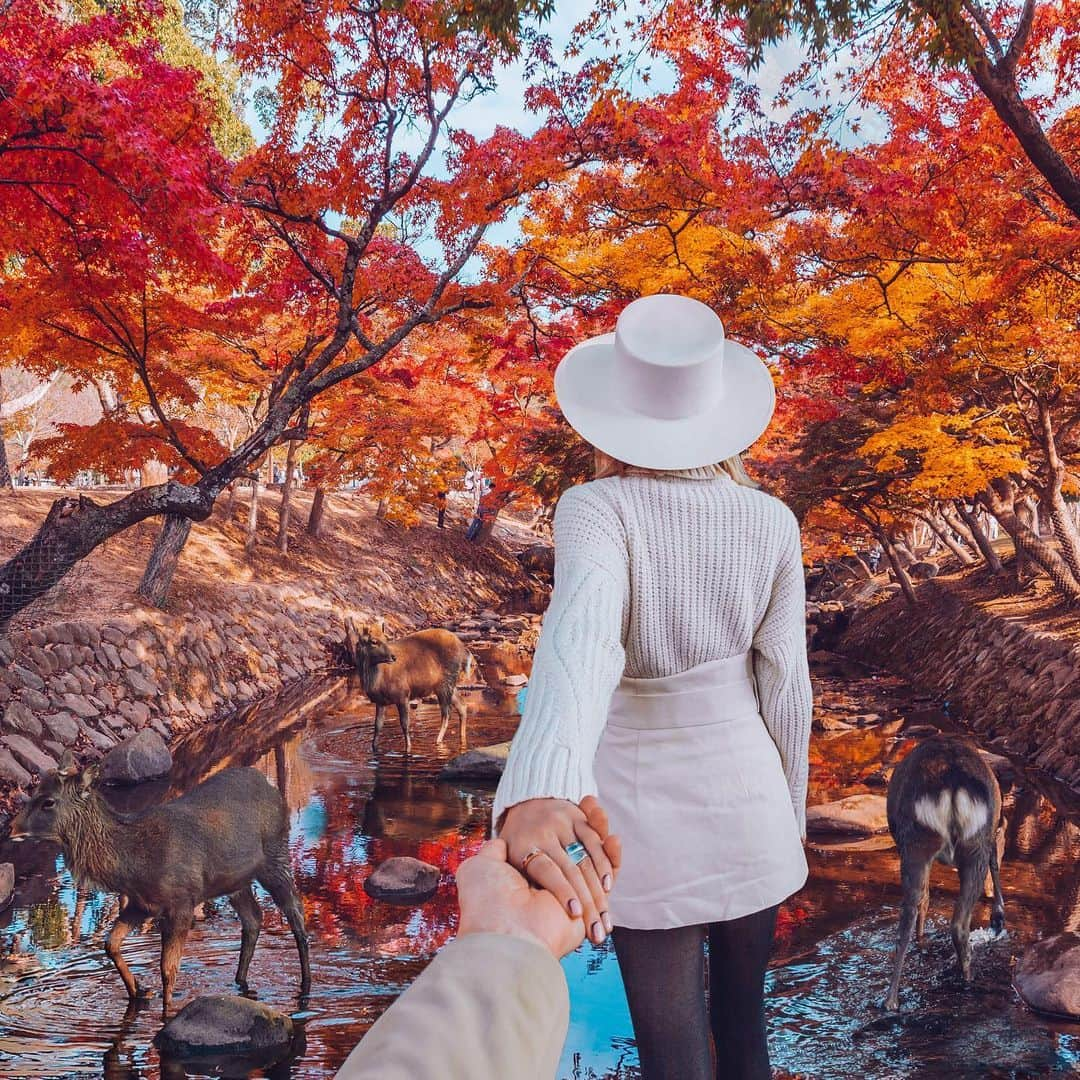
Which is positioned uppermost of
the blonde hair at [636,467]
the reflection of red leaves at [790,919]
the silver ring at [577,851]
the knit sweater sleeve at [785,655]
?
the blonde hair at [636,467]

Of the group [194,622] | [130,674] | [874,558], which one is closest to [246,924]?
[130,674]

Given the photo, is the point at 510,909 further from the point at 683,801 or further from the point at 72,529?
the point at 72,529

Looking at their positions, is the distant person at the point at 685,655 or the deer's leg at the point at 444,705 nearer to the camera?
the distant person at the point at 685,655

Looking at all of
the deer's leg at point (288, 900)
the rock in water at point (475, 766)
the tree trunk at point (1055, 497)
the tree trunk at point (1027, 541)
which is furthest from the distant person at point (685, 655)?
the tree trunk at point (1027, 541)

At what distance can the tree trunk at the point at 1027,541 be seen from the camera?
1475 cm

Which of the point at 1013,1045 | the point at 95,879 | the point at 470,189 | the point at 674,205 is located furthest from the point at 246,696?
the point at 1013,1045

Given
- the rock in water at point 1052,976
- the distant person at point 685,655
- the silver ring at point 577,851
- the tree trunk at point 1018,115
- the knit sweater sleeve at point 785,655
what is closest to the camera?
the silver ring at point 577,851

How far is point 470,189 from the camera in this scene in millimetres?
11555

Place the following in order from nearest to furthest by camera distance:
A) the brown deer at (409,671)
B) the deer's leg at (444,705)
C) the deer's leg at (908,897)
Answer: the deer's leg at (908,897) → the brown deer at (409,671) → the deer's leg at (444,705)

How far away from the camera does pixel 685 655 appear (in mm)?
2096

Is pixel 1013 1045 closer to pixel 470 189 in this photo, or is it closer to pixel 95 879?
pixel 95 879

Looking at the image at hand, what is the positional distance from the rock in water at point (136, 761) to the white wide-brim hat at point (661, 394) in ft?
29.9

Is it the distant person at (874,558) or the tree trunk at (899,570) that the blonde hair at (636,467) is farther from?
the distant person at (874,558)

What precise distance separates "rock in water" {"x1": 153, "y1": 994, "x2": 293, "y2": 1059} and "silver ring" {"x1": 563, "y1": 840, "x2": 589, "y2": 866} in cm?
426
